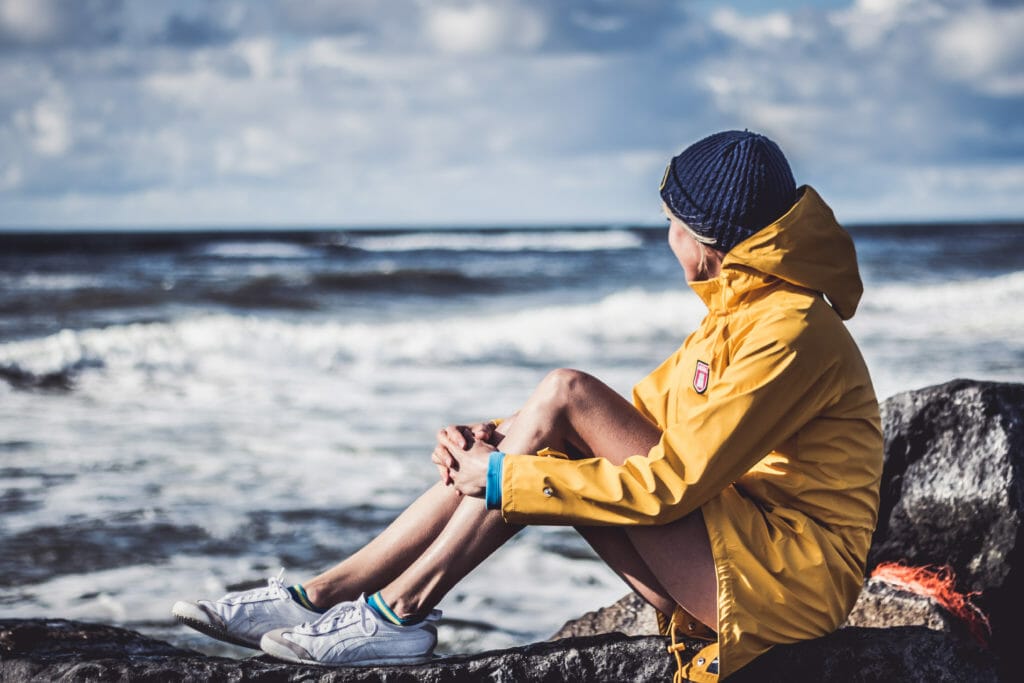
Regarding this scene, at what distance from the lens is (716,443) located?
2410 mm

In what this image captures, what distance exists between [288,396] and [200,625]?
726 cm

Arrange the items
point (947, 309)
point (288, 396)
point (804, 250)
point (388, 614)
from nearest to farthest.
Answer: point (804, 250), point (388, 614), point (288, 396), point (947, 309)

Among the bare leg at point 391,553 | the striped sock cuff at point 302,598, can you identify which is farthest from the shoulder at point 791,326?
the striped sock cuff at point 302,598

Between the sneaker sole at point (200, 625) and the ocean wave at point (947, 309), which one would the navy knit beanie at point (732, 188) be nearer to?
the sneaker sole at point (200, 625)

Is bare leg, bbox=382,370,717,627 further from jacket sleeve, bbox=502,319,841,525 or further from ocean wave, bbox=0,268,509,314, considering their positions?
ocean wave, bbox=0,268,509,314

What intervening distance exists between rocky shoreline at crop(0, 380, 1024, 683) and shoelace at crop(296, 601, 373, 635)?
11cm

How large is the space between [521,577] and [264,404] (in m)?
5.03

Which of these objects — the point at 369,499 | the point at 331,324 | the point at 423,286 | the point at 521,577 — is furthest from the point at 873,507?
the point at 423,286

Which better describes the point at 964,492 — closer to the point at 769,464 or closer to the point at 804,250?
the point at 769,464

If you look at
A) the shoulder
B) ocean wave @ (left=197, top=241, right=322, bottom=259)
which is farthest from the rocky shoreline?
ocean wave @ (left=197, top=241, right=322, bottom=259)

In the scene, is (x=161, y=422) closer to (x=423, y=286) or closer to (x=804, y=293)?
(x=804, y=293)

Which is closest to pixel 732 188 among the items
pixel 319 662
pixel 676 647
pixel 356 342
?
pixel 676 647

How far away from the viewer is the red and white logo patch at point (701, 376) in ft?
8.87

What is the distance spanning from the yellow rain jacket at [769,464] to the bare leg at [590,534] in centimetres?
18
